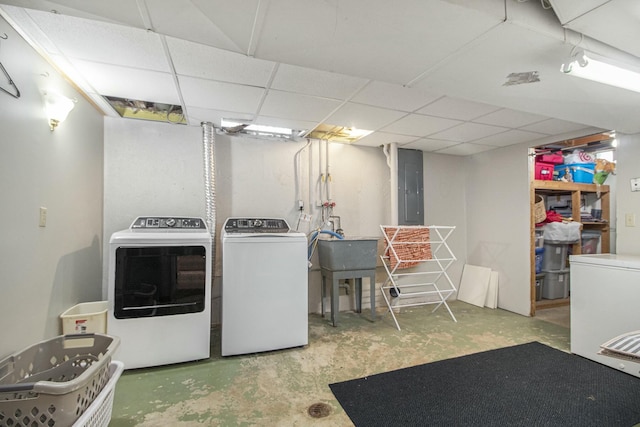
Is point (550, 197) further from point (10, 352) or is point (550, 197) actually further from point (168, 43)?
point (10, 352)

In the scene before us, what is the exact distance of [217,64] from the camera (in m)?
1.89

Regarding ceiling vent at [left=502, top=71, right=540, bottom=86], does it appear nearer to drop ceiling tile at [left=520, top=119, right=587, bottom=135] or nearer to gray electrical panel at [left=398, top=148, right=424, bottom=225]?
drop ceiling tile at [left=520, top=119, right=587, bottom=135]

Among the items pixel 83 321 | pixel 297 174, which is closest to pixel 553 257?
pixel 297 174

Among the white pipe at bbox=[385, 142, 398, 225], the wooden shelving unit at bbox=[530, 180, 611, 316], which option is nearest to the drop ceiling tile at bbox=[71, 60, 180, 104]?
the white pipe at bbox=[385, 142, 398, 225]

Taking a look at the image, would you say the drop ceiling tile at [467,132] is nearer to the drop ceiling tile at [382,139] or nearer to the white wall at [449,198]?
the drop ceiling tile at [382,139]

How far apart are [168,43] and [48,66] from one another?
0.95m

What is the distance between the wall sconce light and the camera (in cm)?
185

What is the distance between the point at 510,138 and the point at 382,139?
5.03ft

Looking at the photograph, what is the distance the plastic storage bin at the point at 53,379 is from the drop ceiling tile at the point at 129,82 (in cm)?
174

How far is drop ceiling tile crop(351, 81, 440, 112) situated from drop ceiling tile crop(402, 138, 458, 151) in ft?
3.81

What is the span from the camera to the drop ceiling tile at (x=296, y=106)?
2.40 meters

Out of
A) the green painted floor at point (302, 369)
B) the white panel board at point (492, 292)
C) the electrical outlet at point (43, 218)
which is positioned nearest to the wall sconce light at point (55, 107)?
the electrical outlet at point (43, 218)

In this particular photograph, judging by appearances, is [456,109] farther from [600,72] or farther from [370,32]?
[370,32]

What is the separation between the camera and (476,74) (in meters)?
1.68
